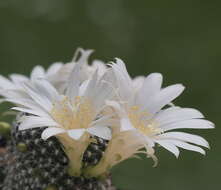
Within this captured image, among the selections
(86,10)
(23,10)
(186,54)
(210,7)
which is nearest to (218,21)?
(210,7)

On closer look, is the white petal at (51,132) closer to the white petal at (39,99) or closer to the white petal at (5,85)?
the white petal at (39,99)

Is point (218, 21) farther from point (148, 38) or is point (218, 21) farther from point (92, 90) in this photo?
point (92, 90)

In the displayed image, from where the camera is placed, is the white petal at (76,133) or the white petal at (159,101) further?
the white petal at (159,101)

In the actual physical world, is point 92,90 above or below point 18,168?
above

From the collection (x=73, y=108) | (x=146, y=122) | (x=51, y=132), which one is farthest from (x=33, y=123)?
(x=146, y=122)

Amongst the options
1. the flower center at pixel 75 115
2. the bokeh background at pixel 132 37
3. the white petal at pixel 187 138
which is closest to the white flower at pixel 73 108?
the flower center at pixel 75 115
